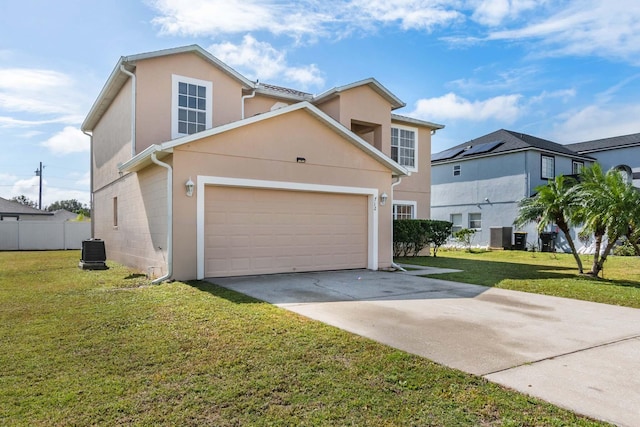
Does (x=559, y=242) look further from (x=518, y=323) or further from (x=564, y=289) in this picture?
(x=518, y=323)

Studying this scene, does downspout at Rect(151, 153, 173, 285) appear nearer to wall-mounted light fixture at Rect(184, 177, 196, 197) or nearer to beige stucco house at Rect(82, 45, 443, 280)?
beige stucco house at Rect(82, 45, 443, 280)

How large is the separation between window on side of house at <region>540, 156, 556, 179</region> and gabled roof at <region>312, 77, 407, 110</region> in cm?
1126

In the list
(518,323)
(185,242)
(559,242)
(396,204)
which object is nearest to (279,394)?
(518,323)

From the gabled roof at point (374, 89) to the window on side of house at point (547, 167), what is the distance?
37.0ft

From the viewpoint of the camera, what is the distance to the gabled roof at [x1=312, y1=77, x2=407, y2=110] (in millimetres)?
14992

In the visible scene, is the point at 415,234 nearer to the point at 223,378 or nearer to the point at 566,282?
the point at 566,282

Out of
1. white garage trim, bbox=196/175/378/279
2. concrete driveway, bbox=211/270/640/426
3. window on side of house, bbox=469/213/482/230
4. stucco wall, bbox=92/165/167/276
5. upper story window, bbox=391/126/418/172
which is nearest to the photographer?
concrete driveway, bbox=211/270/640/426

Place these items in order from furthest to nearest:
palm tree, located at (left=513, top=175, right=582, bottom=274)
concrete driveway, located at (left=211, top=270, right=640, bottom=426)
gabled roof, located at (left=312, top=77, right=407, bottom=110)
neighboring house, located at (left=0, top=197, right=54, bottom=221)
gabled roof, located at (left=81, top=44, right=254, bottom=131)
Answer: neighboring house, located at (left=0, top=197, right=54, bottom=221)
gabled roof, located at (left=312, top=77, right=407, bottom=110)
gabled roof, located at (left=81, top=44, right=254, bottom=131)
palm tree, located at (left=513, top=175, right=582, bottom=274)
concrete driveway, located at (left=211, top=270, right=640, bottom=426)

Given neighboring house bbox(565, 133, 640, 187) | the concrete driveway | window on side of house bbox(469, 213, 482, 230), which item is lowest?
the concrete driveway

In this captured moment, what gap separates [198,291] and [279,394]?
16.0 feet

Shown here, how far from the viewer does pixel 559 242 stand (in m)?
21.9

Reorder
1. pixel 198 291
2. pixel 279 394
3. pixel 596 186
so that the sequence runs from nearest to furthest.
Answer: pixel 279 394 < pixel 198 291 < pixel 596 186

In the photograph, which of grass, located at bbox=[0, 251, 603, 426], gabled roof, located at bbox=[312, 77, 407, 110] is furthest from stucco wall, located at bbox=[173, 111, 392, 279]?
gabled roof, located at bbox=[312, 77, 407, 110]

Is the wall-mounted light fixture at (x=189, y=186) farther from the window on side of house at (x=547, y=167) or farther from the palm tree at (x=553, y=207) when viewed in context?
the window on side of house at (x=547, y=167)
